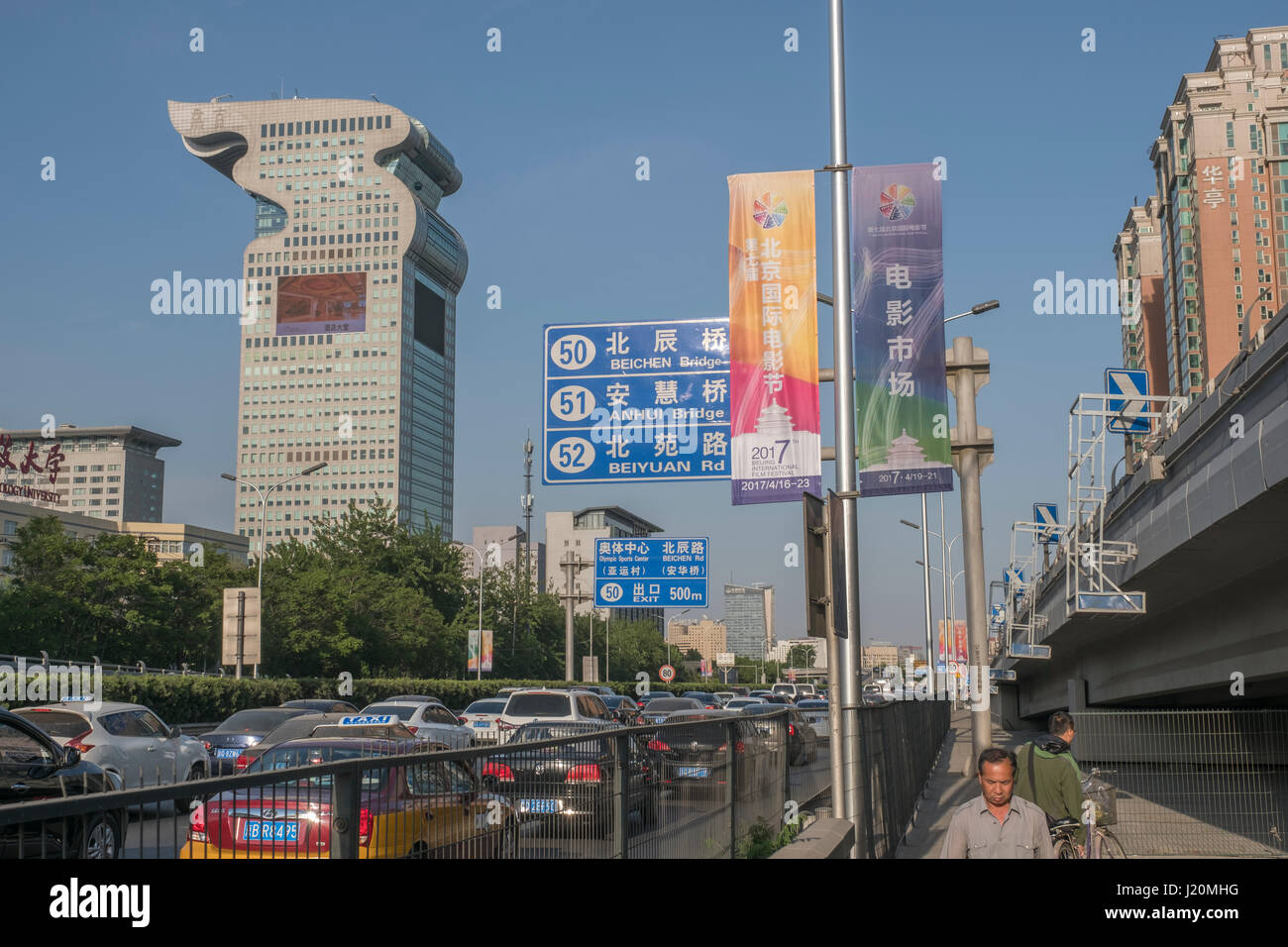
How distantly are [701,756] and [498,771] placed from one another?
3053mm

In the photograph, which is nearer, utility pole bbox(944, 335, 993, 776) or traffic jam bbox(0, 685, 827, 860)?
traffic jam bbox(0, 685, 827, 860)

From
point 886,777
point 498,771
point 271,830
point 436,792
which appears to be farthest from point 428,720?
point 271,830

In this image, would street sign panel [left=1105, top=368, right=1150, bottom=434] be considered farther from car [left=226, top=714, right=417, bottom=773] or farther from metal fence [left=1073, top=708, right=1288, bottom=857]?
car [left=226, top=714, right=417, bottom=773]

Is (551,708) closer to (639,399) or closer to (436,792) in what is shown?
(639,399)

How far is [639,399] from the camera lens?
19016 millimetres

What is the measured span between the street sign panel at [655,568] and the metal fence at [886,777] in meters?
12.6

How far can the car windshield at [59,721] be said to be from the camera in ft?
58.2

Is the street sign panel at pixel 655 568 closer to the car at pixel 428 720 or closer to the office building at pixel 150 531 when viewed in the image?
the car at pixel 428 720

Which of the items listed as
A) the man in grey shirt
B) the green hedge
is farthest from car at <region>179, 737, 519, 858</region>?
the green hedge

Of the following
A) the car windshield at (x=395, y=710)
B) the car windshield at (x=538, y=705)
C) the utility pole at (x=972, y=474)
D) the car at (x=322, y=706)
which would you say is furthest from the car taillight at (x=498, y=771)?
the car at (x=322, y=706)

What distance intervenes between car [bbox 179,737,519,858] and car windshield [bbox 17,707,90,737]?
1408 cm

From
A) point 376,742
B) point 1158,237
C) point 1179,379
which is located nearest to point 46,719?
point 376,742

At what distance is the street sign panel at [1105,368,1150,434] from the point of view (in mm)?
21156
